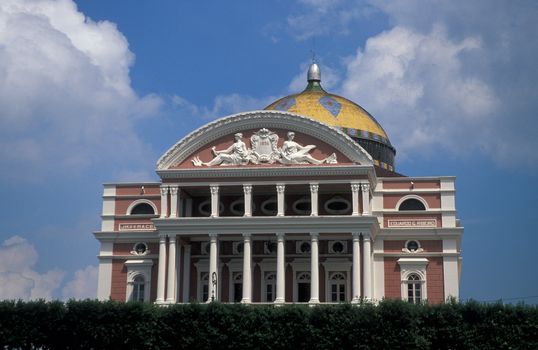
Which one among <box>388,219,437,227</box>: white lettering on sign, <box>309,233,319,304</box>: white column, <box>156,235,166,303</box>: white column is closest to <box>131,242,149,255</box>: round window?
<box>156,235,166,303</box>: white column

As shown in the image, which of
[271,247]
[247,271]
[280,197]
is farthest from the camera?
[271,247]

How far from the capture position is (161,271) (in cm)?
6347

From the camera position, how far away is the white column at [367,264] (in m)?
61.0

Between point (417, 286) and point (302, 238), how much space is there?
852 cm

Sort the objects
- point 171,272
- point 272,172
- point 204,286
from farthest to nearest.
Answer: point 204,286 → point 272,172 → point 171,272

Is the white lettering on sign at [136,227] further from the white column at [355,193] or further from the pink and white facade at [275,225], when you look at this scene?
the white column at [355,193]

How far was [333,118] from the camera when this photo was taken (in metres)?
74.9

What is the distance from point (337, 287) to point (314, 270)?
14.1 feet

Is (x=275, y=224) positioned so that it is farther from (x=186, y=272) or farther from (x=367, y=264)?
(x=186, y=272)

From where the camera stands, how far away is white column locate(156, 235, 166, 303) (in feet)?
207

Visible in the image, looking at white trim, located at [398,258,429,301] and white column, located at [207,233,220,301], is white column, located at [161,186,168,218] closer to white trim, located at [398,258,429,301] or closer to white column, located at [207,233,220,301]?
white column, located at [207,233,220,301]

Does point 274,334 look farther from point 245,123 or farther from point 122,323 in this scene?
point 245,123

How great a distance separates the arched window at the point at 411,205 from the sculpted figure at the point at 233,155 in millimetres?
11686

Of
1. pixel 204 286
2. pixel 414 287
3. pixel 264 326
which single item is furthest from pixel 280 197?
pixel 264 326
